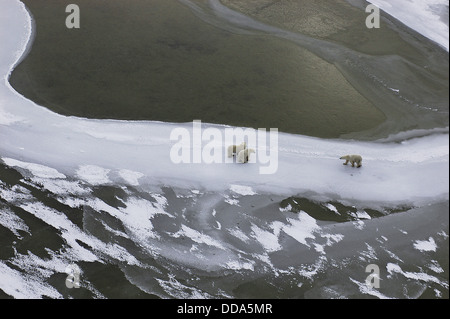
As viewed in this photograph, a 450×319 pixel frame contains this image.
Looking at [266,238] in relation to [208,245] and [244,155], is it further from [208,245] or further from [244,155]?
[244,155]

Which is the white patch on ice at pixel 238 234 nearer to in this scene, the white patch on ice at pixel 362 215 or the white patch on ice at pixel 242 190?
the white patch on ice at pixel 242 190

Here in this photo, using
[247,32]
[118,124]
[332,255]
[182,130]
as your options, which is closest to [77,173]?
[118,124]

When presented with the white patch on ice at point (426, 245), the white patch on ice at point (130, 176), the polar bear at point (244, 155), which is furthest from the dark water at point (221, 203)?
the polar bear at point (244, 155)

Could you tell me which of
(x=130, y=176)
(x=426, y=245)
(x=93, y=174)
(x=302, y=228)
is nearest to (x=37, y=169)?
(x=93, y=174)

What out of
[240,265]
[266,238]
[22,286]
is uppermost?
[266,238]

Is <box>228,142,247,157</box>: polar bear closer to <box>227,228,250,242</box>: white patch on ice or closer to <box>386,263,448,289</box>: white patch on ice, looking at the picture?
<box>227,228,250,242</box>: white patch on ice

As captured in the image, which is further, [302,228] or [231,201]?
[231,201]

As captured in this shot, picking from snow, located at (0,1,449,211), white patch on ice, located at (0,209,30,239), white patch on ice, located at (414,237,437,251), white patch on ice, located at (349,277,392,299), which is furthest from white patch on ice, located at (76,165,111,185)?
white patch on ice, located at (414,237,437,251)
